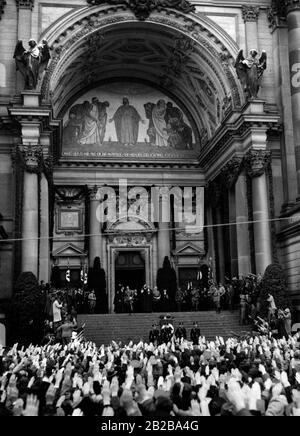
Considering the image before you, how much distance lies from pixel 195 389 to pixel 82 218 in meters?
30.1

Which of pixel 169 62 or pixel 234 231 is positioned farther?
pixel 169 62

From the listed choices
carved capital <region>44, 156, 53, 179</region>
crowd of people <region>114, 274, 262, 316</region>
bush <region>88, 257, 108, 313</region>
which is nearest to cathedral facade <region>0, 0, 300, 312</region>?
carved capital <region>44, 156, 53, 179</region>

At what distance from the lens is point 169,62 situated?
118 ft

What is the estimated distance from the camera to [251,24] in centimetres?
3281

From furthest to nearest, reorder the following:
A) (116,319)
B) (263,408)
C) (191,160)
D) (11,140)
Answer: (191,160) < (11,140) < (116,319) < (263,408)

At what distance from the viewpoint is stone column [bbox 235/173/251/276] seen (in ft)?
100

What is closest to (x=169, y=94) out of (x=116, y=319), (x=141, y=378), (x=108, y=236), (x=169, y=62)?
(x=169, y=62)

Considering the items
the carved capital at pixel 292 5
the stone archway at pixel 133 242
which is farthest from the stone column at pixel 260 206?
the stone archway at pixel 133 242

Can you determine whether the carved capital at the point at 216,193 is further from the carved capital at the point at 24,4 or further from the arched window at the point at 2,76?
the carved capital at the point at 24,4

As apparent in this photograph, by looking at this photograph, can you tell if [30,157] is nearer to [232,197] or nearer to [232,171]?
[232,171]

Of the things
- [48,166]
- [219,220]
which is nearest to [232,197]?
[219,220]

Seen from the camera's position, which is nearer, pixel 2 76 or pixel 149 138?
pixel 2 76

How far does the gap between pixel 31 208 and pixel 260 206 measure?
11.7 m

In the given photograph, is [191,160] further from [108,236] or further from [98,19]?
[98,19]
